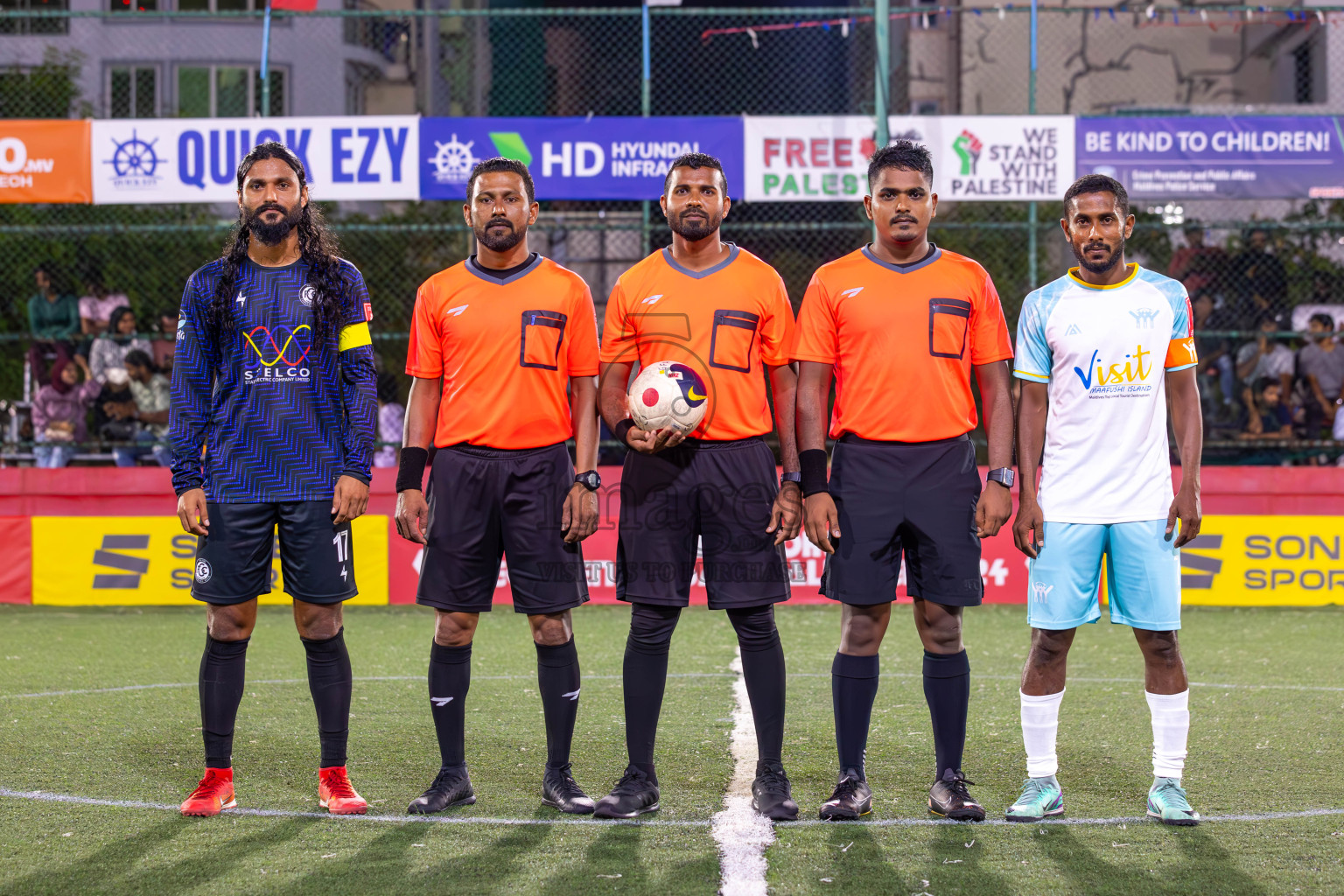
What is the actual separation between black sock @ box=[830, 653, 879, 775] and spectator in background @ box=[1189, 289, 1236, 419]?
8410 mm

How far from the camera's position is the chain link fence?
1195cm

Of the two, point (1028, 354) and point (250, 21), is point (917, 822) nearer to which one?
point (1028, 354)

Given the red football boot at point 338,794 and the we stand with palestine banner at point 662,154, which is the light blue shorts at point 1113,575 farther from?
the we stand with palestine banner at point 662,154

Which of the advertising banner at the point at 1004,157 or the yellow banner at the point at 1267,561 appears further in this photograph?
the advertising banner at the point at 1004,157

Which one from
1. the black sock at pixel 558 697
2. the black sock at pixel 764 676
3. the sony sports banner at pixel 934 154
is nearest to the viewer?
Result: the black sock at pixel 764 676

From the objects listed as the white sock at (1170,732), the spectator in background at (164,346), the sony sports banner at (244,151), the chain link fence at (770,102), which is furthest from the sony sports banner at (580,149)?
the white sock at (1170,732)

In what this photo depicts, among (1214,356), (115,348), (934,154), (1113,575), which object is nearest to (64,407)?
(115,348)

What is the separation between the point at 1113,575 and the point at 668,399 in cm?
163

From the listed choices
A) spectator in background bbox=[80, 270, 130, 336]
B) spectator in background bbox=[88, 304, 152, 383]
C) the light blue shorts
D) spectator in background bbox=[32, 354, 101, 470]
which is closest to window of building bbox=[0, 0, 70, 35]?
spectator in background bbox=[80, 270, 130, 336]

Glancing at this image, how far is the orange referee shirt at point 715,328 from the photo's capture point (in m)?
4.40

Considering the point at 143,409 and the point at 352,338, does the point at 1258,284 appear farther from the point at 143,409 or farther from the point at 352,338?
the point at 143,409

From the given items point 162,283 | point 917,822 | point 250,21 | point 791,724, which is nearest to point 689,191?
point 917,822

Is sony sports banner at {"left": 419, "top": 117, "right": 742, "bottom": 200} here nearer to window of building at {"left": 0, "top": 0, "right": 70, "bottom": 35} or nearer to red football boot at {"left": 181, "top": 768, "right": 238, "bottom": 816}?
red football boot at {"left": 181, "top": 768, "right": 238, "bottom": 816}

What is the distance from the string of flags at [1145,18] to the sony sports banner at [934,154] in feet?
3.18
